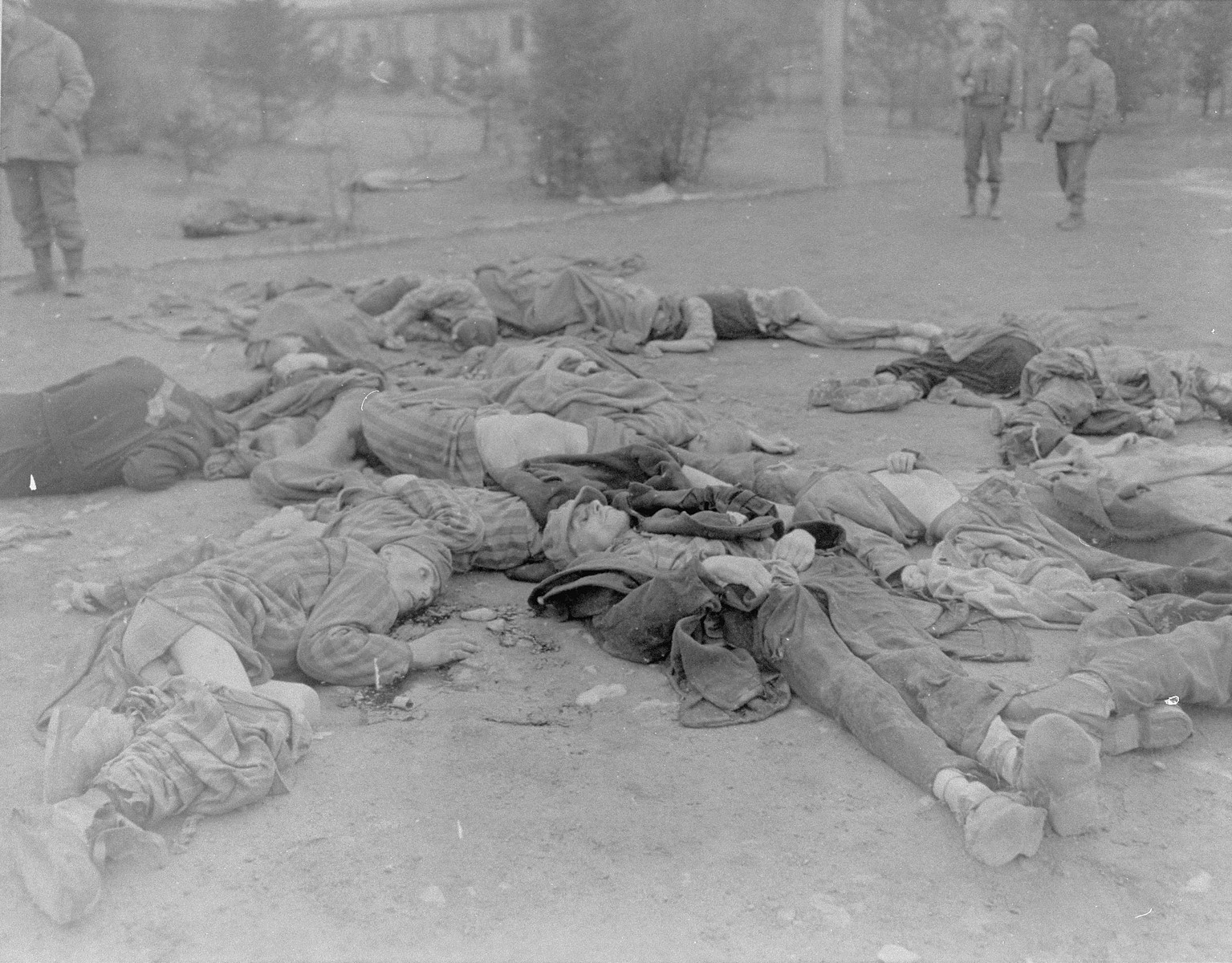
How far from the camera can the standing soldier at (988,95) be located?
10609mm

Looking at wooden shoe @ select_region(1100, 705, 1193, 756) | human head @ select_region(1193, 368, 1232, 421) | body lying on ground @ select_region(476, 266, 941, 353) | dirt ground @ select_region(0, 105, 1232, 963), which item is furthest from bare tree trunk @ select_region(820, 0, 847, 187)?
wooden shoe @ select_region(1100, 705, 1193, 756)

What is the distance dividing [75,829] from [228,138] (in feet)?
43.9

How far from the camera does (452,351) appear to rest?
709 cm

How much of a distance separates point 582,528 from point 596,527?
4 centimetres

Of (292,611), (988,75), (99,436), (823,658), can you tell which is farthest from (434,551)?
(988,75)

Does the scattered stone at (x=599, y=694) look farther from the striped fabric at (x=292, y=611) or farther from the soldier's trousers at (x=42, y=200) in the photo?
the soldier's trousers at (x=42, y=200)

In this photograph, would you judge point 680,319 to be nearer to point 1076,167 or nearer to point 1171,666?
point 1171,666

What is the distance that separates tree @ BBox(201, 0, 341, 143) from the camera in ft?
52.5

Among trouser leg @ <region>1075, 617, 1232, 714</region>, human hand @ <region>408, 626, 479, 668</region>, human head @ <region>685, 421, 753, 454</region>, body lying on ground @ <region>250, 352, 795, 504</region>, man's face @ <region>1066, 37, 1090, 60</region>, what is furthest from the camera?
man's face @ <region>1066, 37, 1090, 60</region>

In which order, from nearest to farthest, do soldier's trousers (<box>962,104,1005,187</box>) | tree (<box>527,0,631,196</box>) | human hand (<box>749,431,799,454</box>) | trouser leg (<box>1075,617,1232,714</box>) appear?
trouser leg (<box>1075,617,1232,714</box>)
human hand (<box>749,431,799,454</box>)
soldier's trousers (<box>962,104,1005,187</box>)
tree (<box>527,0,631,196</box>)

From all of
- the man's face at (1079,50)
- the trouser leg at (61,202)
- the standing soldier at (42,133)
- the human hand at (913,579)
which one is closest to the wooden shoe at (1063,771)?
the human hand at (913,579)

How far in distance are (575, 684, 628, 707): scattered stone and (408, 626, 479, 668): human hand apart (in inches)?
15.0

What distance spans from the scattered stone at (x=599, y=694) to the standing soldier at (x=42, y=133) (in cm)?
615

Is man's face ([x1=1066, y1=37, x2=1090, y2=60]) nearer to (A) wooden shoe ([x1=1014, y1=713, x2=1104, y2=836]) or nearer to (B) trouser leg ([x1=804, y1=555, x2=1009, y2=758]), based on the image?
(B) trouser leg ([x1=804, y1=555, x2=1009, y2=758])
